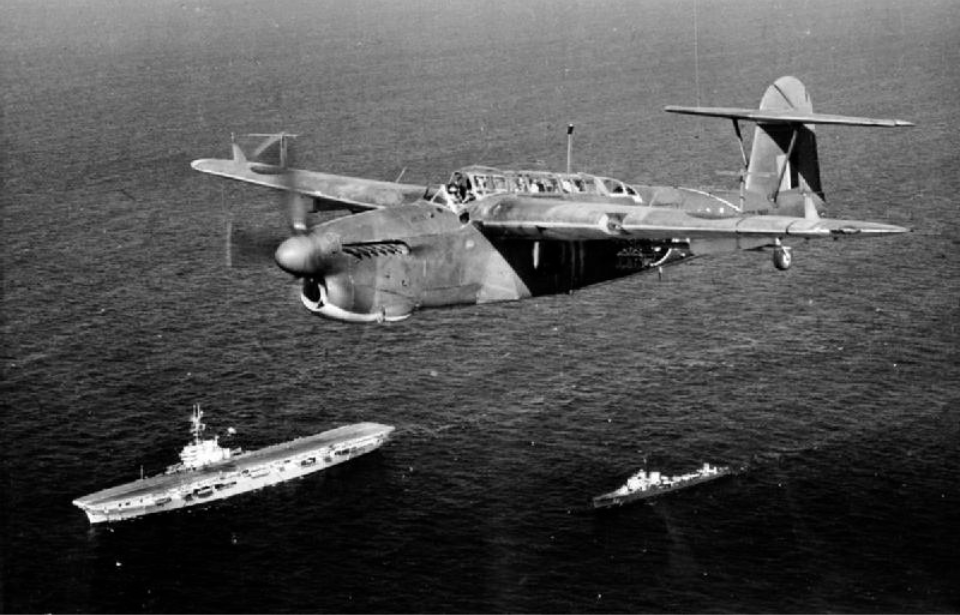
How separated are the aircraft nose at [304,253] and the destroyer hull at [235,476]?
62875mm

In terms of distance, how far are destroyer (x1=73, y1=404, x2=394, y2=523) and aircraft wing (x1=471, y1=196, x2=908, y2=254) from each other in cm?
6030

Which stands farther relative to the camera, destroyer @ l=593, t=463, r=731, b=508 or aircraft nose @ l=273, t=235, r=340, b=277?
destroyer @ l=593, t=463, r=731, b=508

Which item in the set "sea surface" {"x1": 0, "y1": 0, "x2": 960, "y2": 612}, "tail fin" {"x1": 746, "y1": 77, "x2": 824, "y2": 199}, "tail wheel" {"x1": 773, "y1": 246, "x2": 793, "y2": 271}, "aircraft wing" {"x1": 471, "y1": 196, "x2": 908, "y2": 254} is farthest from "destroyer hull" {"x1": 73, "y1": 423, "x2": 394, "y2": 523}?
"aircraft wing" {"x1": 471, "y1": 196, "x2": 908, "y2": 254}

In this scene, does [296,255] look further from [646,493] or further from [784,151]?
[646,493]

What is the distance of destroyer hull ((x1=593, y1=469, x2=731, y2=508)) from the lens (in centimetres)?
9969

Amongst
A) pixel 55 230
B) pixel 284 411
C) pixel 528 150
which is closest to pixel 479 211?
pixel 284 411

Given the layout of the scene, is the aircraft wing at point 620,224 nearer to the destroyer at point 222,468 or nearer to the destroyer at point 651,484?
the destroyer at point 651,484

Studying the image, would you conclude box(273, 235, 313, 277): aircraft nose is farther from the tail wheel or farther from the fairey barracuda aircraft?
the tail wheel

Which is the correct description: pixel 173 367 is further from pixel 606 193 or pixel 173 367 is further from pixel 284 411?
pixel 606 193

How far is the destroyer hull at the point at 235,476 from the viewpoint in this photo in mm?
101500

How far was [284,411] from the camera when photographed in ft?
381

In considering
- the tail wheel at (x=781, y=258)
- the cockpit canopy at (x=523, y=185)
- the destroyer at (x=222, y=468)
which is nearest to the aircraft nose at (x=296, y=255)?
the cockpit canopy at (x=523, y=185)

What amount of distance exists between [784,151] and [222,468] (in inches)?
2418

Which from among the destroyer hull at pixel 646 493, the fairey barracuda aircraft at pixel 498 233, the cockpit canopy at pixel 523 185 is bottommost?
the destroyer hull at pixel 646 493
